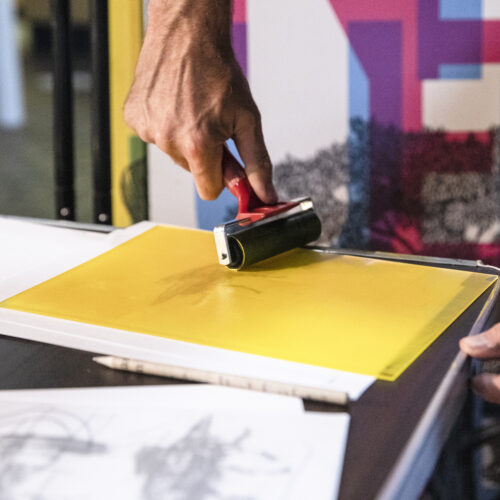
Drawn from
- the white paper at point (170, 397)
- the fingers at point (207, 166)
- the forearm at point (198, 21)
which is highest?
the forearm at point (198, 21)

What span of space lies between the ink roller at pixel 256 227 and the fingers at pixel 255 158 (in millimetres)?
10

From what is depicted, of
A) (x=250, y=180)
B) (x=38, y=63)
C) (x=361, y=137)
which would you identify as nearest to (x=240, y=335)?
(x=250, y=180)

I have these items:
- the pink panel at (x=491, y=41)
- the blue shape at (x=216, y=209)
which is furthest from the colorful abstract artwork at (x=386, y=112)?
the blue shape at (x=216, y=209)

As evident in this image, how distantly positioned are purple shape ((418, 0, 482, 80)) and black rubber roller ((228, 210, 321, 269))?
64 cm

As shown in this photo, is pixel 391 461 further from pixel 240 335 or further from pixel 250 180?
pixel 250 180

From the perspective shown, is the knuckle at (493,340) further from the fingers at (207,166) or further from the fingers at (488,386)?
the fingers at (207,166)

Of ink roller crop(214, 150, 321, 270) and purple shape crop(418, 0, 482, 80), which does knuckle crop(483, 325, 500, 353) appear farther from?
purple shape crop(418, 0, 482, 80)

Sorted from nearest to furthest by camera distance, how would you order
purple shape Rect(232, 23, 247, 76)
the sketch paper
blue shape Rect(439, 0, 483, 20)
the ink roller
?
the sketch paper < the ink roller < blue shape Rect(439, 0, 483, 20) < purple shape Rect(232, 23, 247, 76)

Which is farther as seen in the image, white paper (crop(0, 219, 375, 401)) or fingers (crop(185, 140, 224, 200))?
fingers (crop(185, 140, 224, 200))

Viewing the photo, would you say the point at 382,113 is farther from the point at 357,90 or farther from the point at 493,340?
the point at 493,340

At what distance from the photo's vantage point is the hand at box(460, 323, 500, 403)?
57cm

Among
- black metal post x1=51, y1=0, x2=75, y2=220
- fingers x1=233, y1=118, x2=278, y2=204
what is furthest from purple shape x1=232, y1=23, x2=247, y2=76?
fingers x1=233, y1=118, x2=278, y2=204

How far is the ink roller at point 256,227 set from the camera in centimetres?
79

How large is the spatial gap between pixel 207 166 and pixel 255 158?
0.20 ft
